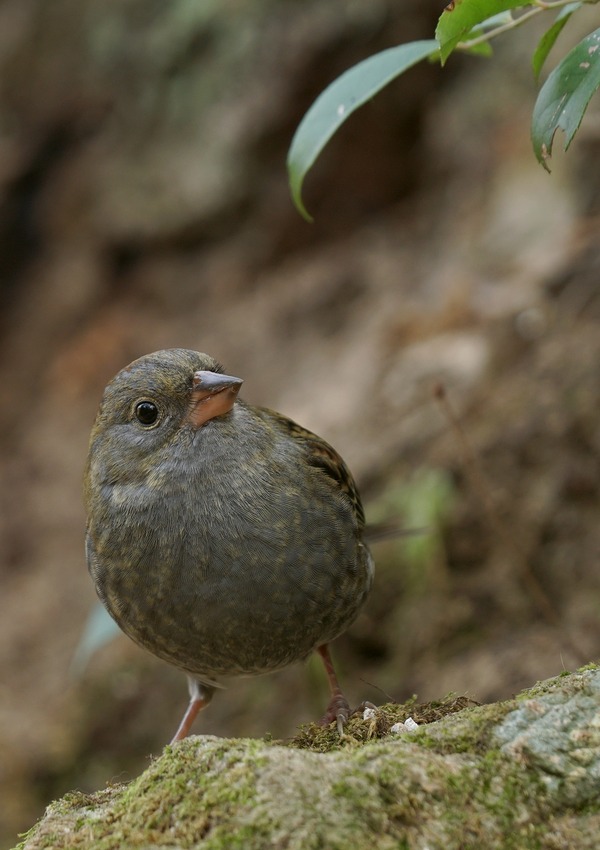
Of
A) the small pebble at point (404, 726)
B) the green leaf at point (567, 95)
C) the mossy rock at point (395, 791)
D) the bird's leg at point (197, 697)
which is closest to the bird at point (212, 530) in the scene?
the bird's leg at point (197, 697)

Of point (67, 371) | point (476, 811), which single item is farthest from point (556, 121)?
point (67, 371)

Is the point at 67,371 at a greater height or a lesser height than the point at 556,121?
greater

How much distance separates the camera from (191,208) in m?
9.68

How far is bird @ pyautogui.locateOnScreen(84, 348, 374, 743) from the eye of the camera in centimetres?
344

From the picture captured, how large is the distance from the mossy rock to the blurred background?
214cm

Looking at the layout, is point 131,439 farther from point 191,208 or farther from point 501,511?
point 191,208

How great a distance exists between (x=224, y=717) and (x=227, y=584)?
332 cm

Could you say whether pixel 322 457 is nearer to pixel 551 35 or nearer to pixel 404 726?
pixel 404 726

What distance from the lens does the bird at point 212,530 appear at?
344 cm

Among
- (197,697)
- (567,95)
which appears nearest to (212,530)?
(197,697)

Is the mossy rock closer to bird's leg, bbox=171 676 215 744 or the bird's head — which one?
the bird's head

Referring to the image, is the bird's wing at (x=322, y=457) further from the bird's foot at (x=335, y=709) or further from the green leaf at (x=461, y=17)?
the green leaf at (x=461, y=17)

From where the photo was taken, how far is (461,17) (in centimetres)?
257

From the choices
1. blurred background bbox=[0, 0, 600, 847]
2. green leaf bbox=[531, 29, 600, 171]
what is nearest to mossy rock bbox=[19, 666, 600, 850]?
green leaf bbox=[531, 29, 600, 171]
